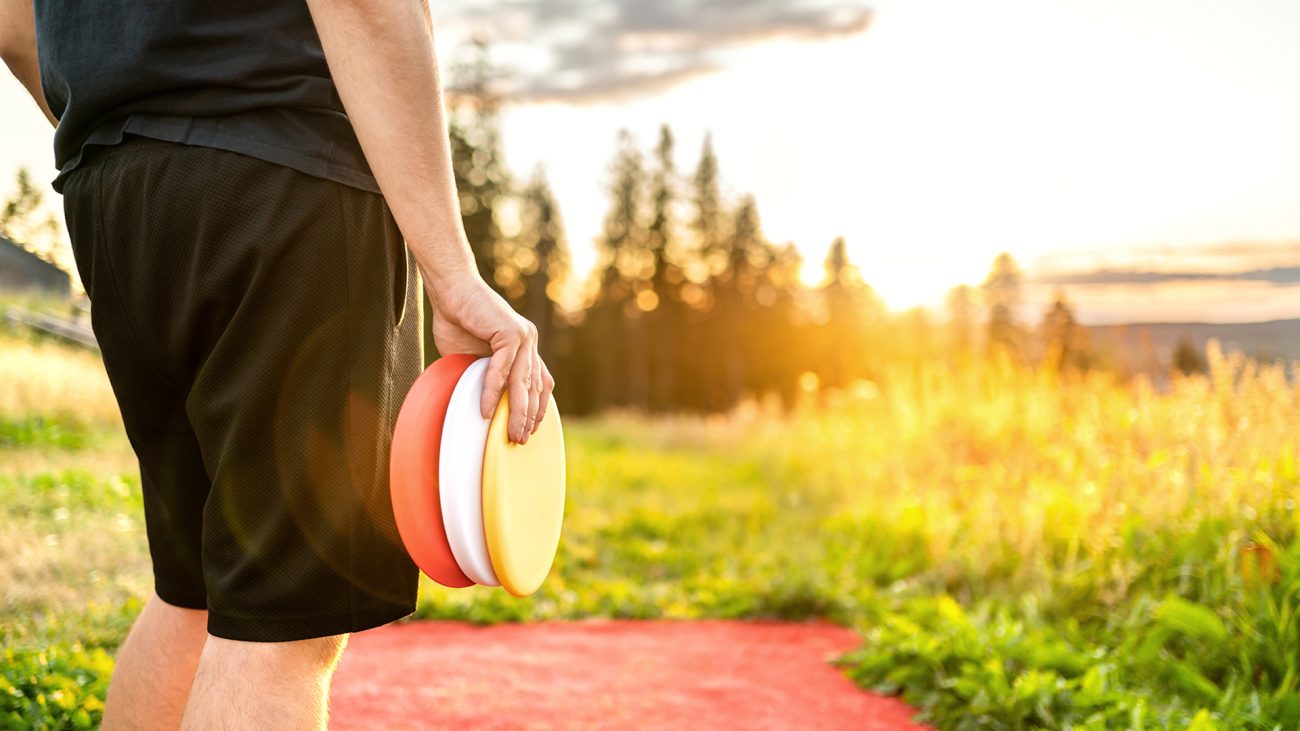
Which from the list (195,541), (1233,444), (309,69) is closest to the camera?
(309,69)

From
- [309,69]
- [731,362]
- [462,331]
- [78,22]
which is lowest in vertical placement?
[731,362]

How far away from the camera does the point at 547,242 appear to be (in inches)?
1655

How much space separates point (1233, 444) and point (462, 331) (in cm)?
419

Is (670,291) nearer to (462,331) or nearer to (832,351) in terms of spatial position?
(832,351)

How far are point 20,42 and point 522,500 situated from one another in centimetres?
143

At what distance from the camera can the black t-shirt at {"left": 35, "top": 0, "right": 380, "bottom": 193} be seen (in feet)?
5.22

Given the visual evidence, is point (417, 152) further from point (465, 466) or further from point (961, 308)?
point (961, 308)

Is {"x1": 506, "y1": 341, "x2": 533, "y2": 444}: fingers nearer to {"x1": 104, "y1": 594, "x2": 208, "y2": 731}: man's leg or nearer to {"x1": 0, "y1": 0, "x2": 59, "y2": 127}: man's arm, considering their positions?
{"x1": 104, "y1": 594, "x2": 208, "y2": 731}: man's leg

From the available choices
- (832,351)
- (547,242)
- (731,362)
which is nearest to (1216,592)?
(547,242)

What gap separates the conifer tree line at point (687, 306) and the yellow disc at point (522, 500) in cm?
3628

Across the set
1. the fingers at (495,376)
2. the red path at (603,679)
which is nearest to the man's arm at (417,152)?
the fingers at (495,376)

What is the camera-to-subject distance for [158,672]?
6.68ft

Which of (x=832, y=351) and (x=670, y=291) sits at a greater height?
(x=670, y=291)

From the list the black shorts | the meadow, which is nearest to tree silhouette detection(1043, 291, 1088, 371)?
the meadow
